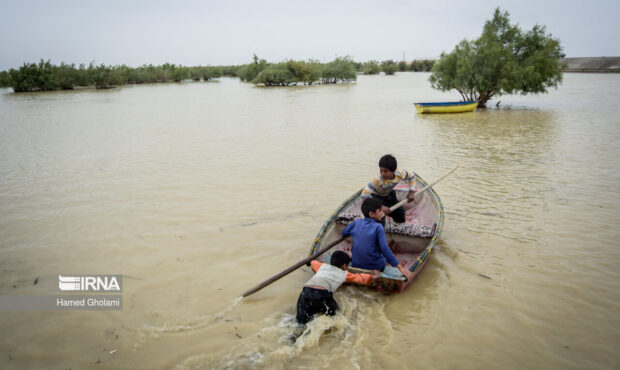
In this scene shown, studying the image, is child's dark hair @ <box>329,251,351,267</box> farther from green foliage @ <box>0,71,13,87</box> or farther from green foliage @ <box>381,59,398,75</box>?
green foliage @ <box>381,59,398,75</box>

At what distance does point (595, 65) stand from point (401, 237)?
218 ft

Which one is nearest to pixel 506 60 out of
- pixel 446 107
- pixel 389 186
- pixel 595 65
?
pixel 446 107

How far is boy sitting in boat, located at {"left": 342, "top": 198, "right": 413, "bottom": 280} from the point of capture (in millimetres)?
3586

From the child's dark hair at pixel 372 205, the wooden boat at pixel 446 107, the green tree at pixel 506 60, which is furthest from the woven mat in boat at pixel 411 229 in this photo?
the green tree at pixel 506 60

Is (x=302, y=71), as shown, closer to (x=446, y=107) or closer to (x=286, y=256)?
(x=446, y=107)

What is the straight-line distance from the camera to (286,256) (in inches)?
182

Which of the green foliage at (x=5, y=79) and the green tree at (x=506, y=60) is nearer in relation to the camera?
the green tree at (x=506, y=60)

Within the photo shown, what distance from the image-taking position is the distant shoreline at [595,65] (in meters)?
47.2

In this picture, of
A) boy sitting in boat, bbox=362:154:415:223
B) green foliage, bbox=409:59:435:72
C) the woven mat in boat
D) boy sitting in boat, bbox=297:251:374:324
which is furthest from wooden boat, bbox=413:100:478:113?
green foliage, bbox=409:59:435:72

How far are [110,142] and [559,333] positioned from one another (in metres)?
13.2

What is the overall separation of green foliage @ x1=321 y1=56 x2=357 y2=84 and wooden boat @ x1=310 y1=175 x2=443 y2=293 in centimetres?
4714

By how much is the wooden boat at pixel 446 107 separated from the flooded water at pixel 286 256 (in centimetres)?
736

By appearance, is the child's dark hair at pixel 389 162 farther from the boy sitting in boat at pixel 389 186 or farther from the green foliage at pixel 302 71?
the green foliage at pixel 302 71

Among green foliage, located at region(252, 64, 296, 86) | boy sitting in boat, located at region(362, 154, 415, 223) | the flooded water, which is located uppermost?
green foliage, located at region(252, 64, 296, 86)
